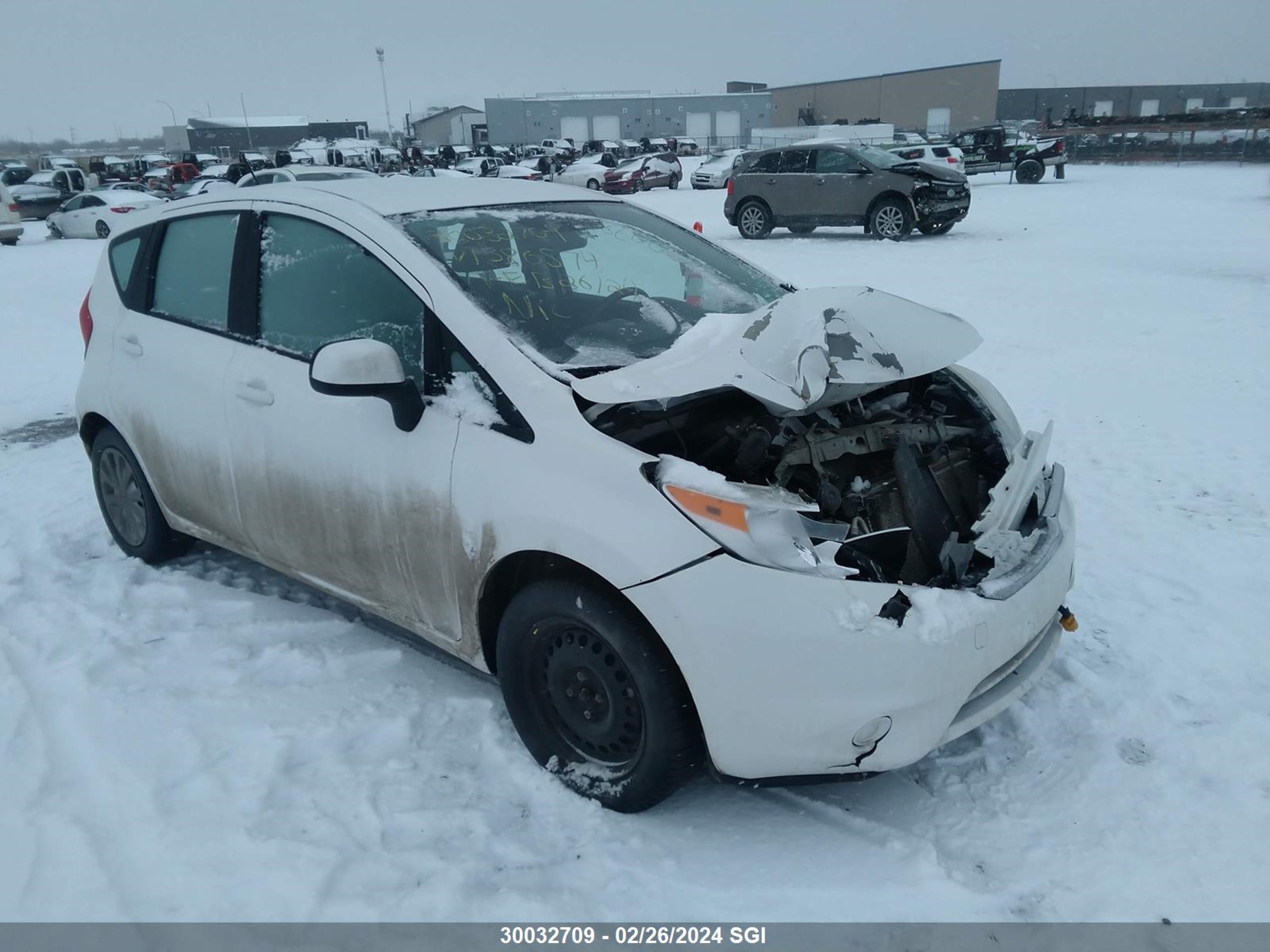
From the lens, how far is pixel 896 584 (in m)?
2.27

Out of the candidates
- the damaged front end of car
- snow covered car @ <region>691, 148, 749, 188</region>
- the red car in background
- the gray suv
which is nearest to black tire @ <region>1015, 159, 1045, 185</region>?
snow covered car @ <region>691, 148, 749, 188</region>

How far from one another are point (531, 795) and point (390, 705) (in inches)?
28.1

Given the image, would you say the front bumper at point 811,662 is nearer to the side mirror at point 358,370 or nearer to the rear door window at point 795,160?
the side mirror at point 358,370

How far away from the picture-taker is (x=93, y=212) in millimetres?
21219

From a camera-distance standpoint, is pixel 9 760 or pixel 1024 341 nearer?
pixel 9 760

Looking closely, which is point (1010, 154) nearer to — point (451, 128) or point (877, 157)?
point (877, 157)

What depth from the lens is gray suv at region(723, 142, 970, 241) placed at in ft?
48.1

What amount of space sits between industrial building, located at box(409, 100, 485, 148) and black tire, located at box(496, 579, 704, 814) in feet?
223

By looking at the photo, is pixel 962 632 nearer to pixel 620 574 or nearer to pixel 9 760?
pixel 620 574

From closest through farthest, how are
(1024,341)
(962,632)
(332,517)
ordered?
(962,632) → (332,517) → (1024,341)

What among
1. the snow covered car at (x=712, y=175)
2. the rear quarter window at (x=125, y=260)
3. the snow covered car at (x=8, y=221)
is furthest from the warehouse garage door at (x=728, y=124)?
the rear quarter window at (x=125, y=260)

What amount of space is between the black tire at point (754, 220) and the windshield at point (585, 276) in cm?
1283

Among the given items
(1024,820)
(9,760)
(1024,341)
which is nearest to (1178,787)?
(1024,820)

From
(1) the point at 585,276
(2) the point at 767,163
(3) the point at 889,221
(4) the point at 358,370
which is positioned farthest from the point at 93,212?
(4) the point at 358,370
